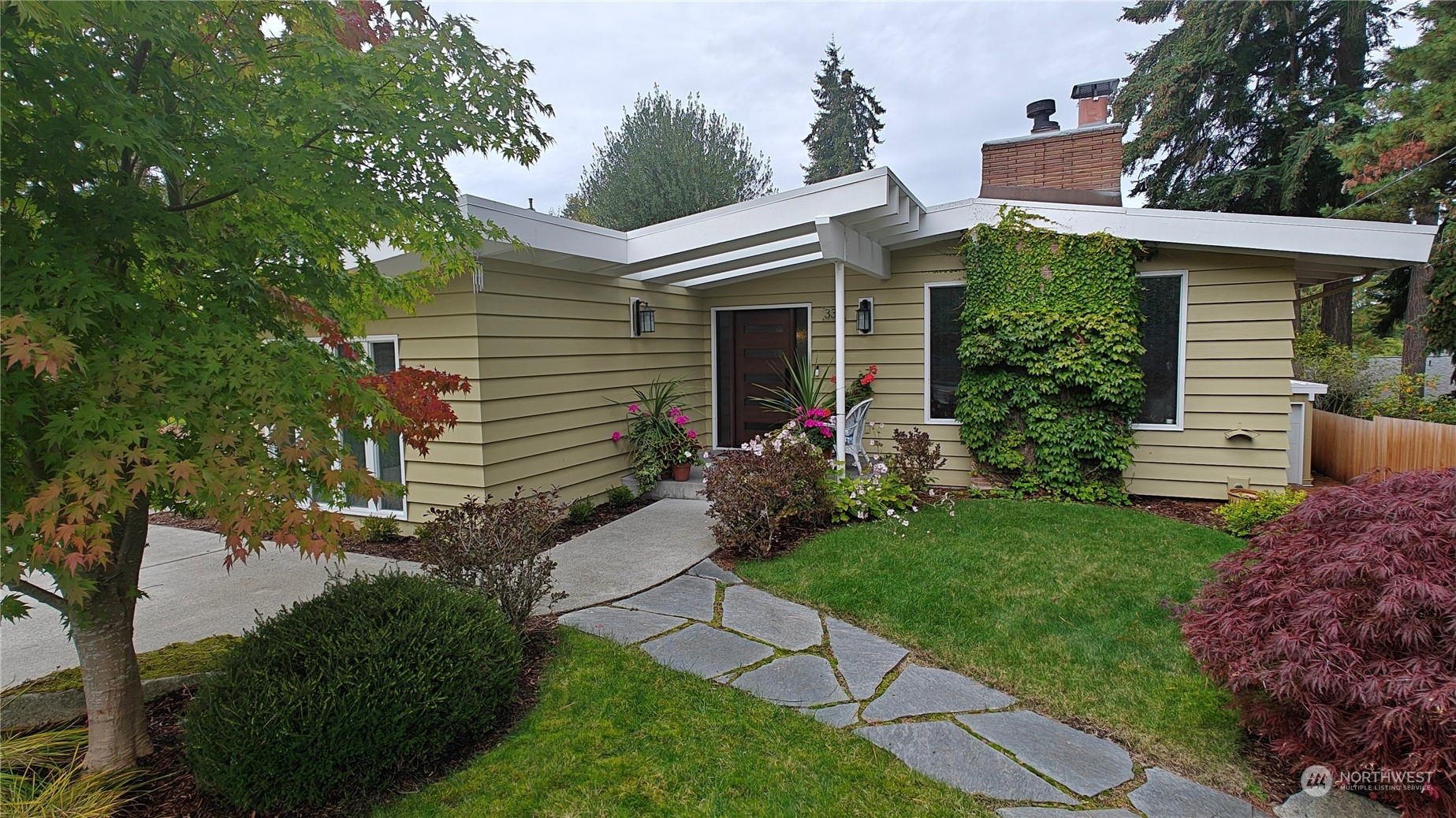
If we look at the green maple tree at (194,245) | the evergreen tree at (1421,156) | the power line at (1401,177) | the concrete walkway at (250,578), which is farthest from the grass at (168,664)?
the power line at (1401,177)

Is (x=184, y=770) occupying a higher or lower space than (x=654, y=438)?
lower

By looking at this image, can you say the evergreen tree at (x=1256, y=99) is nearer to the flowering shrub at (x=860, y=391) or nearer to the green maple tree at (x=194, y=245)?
the flowering shrub at (x=860, y=391)

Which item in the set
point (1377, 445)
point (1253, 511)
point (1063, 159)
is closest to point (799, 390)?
point (1063, 159)

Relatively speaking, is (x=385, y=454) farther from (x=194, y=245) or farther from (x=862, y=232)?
(x=862, y=232)

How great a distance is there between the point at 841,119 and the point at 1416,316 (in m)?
18.2

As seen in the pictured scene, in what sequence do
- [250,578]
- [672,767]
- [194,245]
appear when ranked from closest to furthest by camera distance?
[194,245], [672,767], [250,578]

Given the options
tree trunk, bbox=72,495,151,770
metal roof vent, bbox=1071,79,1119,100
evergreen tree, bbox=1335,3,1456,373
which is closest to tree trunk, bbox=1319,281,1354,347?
evergreen tree, bbox=1335,3,1456,373

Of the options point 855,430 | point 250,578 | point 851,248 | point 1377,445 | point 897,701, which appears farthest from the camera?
point 1377,445

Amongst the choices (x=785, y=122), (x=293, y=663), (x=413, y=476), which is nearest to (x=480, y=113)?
(x=293, y=663)

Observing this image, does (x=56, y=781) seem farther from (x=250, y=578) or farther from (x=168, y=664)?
(x=250, y=578)

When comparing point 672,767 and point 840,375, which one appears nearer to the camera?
point 672,767

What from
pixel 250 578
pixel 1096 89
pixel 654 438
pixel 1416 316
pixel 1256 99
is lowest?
pixel 250 578

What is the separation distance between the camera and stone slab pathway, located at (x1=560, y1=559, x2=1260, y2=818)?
2.14 metres

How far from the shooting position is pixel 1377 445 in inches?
252
